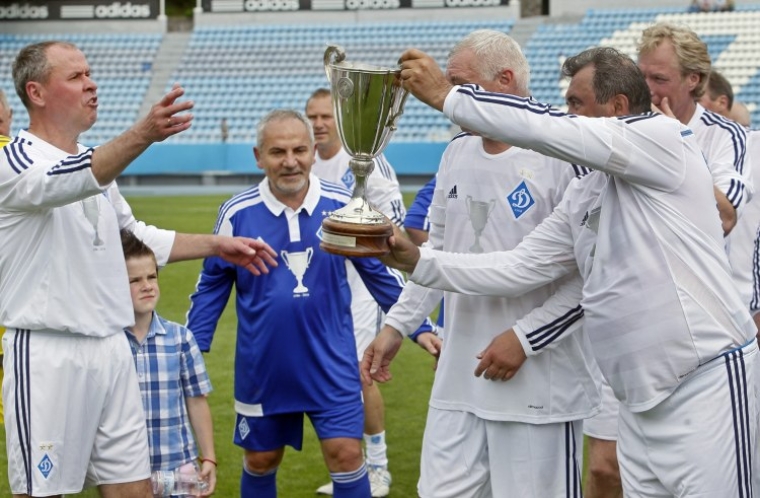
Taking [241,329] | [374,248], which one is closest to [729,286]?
[374,248]

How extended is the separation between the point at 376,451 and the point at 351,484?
145cm

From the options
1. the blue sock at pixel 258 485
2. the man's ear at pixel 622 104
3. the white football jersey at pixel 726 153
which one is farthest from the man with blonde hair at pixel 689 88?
the blue sock at pixel 258 485

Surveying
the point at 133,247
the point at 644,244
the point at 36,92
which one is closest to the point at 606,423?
the point at 644,244

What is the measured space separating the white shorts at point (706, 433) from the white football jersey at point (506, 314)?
499 millimetres

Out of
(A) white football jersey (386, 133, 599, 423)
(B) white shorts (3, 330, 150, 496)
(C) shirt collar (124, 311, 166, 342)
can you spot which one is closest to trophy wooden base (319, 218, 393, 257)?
(A) white football jersey (386, 133, 599, 423)

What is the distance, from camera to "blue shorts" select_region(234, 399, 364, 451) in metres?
4.81

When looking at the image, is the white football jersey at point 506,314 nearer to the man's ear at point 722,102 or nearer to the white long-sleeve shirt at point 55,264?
the white long-sleeve shirt at point 55,264

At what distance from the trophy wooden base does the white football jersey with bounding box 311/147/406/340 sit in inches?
131

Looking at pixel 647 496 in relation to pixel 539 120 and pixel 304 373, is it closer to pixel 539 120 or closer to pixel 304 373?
pixel 539 120

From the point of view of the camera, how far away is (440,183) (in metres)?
3.98

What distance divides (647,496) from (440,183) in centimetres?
134

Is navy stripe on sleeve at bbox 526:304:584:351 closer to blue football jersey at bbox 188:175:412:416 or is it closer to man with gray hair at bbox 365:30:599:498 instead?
man with gray hair at bbox 365:30:599:498

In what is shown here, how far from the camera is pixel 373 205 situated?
6.67 meters

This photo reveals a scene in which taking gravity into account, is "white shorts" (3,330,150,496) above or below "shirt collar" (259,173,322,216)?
below
